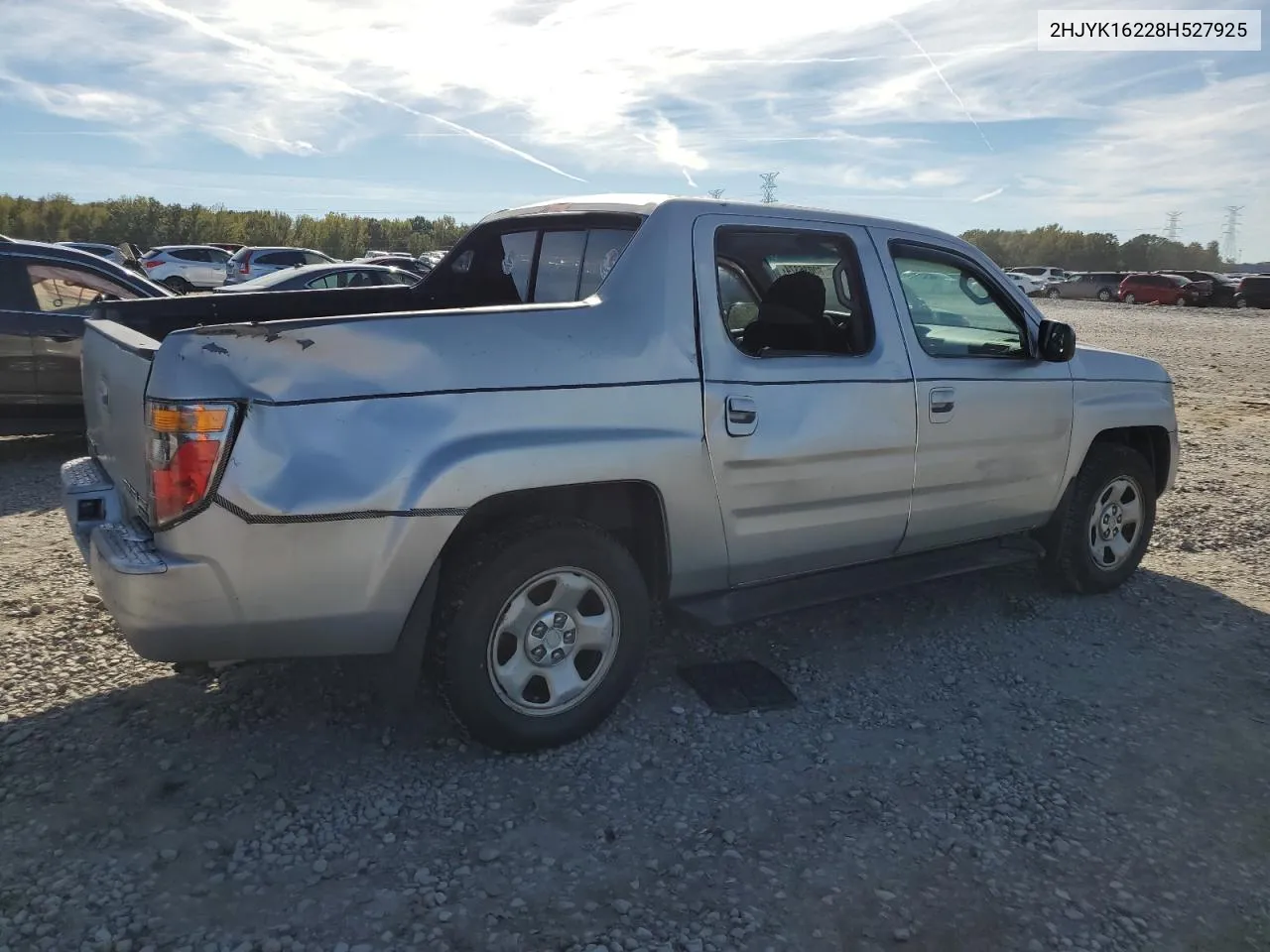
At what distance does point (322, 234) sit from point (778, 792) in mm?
69534

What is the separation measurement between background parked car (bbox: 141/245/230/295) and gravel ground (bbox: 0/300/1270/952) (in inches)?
1030

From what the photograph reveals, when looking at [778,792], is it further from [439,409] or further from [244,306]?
[244,306]

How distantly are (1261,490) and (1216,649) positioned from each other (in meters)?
3.68

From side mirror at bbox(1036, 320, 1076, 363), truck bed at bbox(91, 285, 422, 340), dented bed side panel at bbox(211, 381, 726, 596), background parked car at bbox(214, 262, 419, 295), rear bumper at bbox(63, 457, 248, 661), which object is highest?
background parked car at bbox(214, 262, 419, 295)

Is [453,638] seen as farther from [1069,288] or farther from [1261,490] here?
[1069,288]

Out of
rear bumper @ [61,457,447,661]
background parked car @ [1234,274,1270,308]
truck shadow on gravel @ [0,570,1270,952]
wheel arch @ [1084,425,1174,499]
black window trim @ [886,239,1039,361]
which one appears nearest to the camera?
truck shadow on gravel @ [0,570,1270,952]

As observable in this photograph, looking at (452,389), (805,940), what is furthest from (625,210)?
(805,940)

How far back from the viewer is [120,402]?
3320 millimetres

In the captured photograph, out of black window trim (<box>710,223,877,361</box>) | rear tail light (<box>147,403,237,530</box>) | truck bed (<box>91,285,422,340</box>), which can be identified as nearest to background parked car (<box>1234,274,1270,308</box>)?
black window trim (<box>710,223,877,361</box>)

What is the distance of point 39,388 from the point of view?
7.72m

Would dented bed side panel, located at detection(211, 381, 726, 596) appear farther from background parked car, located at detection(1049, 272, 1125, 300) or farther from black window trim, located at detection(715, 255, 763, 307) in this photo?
background parked car, located at detection(1049, 272, 1125, 300)

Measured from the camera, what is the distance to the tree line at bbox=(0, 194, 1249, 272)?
5519cm

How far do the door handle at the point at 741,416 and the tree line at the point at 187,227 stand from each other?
4839 centimetres

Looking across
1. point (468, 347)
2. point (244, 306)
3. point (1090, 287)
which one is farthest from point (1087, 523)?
point (1090, 287)
